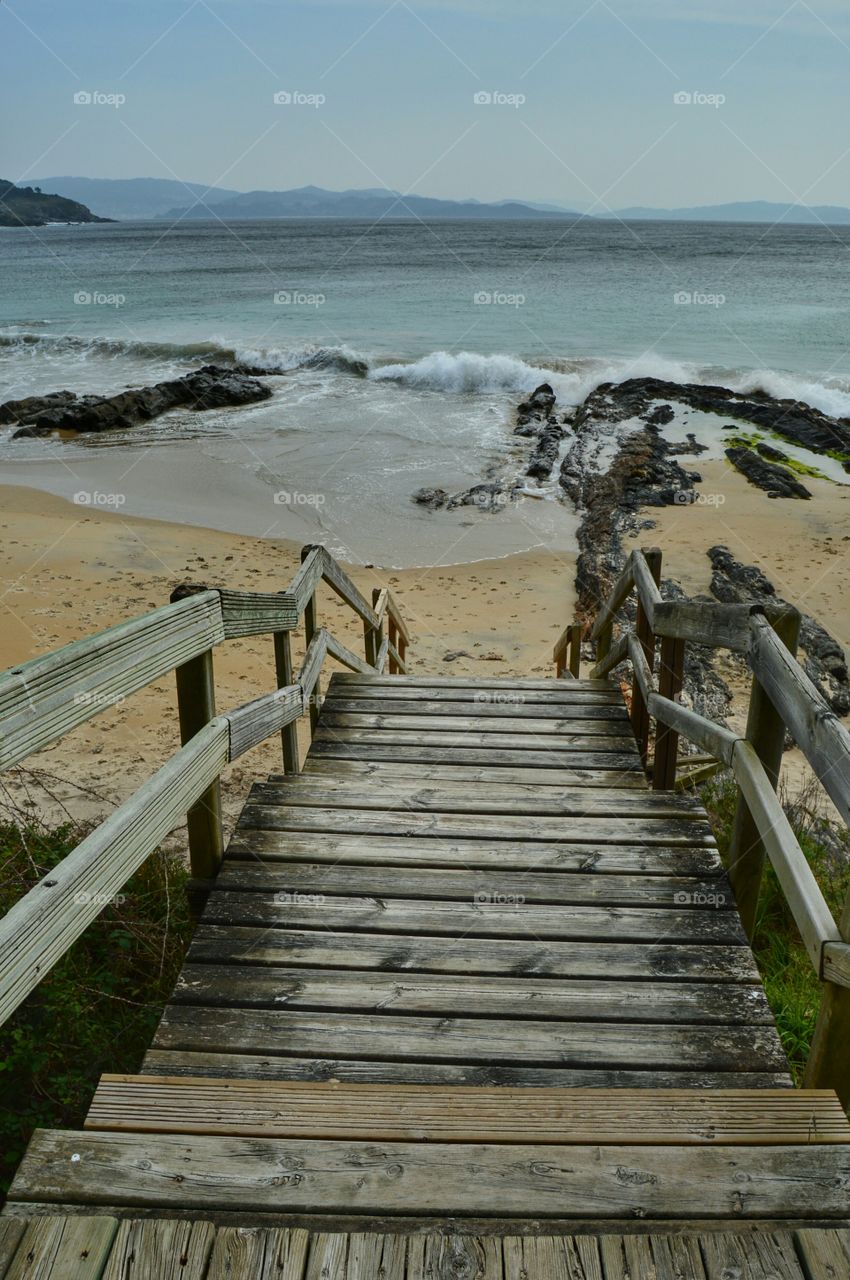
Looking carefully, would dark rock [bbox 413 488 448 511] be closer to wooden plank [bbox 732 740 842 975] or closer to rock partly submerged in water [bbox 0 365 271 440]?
rock partly submerged in water [bbox 0 365 271 440]

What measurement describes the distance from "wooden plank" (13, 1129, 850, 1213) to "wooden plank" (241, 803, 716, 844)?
1.63 meters

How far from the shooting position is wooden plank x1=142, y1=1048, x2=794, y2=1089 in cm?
221

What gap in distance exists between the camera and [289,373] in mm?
28203

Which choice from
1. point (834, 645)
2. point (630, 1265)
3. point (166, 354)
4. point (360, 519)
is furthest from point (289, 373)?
point (630, 1265)

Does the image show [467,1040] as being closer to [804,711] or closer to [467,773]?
[804,711]

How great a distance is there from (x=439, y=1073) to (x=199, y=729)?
1.33 metres

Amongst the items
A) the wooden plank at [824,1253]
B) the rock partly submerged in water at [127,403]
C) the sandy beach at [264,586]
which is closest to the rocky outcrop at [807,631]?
the sandy beach at [264,586]

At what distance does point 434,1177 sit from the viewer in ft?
5.84

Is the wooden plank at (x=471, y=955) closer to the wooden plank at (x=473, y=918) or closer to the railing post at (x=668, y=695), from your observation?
the wooden plank at (x=473, y=918)

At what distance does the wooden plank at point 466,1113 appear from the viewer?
6.25 feet

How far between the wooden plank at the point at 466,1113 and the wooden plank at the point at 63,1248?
0.79 feet

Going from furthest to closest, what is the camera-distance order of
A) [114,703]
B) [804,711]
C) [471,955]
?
1. [471,955]
2. [804,711]
3. [114,703]

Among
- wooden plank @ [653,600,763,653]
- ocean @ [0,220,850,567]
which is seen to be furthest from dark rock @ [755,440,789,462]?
wooden plank @ [653,600,763,653]

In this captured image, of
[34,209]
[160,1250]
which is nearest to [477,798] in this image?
[160,1250]
